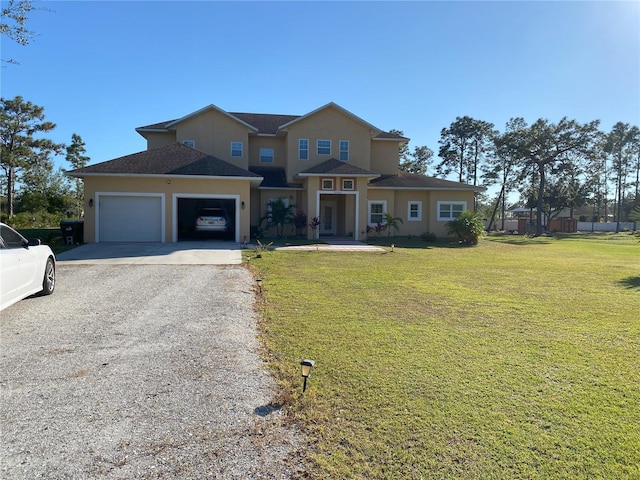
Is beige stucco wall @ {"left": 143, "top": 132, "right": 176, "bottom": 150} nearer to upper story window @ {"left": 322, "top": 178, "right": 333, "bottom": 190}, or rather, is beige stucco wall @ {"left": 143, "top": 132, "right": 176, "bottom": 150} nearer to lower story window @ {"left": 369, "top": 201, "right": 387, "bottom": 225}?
upper story window @ {"left": 322, "top": 178, "right": 333, "bottom": 190}

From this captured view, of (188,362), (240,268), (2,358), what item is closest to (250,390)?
(188,362)

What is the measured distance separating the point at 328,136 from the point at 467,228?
9.36m

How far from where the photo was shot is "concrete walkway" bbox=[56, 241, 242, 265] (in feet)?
41.8

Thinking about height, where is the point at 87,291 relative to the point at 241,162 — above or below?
below

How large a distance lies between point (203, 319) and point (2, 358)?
8.25 feet

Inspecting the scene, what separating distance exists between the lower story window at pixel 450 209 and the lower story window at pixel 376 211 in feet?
11.5

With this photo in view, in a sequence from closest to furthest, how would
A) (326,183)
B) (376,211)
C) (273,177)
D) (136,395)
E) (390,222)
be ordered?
(136,395) → (326,183) → (390,222) → (273,177) → (376,211)

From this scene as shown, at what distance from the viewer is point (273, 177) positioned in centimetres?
2448

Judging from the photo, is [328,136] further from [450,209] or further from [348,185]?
[450,209]

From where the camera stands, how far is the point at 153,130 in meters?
24.5

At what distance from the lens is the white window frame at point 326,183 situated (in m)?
22.0

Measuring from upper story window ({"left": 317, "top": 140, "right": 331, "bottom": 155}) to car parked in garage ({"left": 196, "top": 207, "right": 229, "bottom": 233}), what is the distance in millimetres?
7441

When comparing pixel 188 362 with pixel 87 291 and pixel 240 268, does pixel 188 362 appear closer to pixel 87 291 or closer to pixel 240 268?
pixel 87 291

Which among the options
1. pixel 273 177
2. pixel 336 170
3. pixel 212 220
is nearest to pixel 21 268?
pixel 212 220
